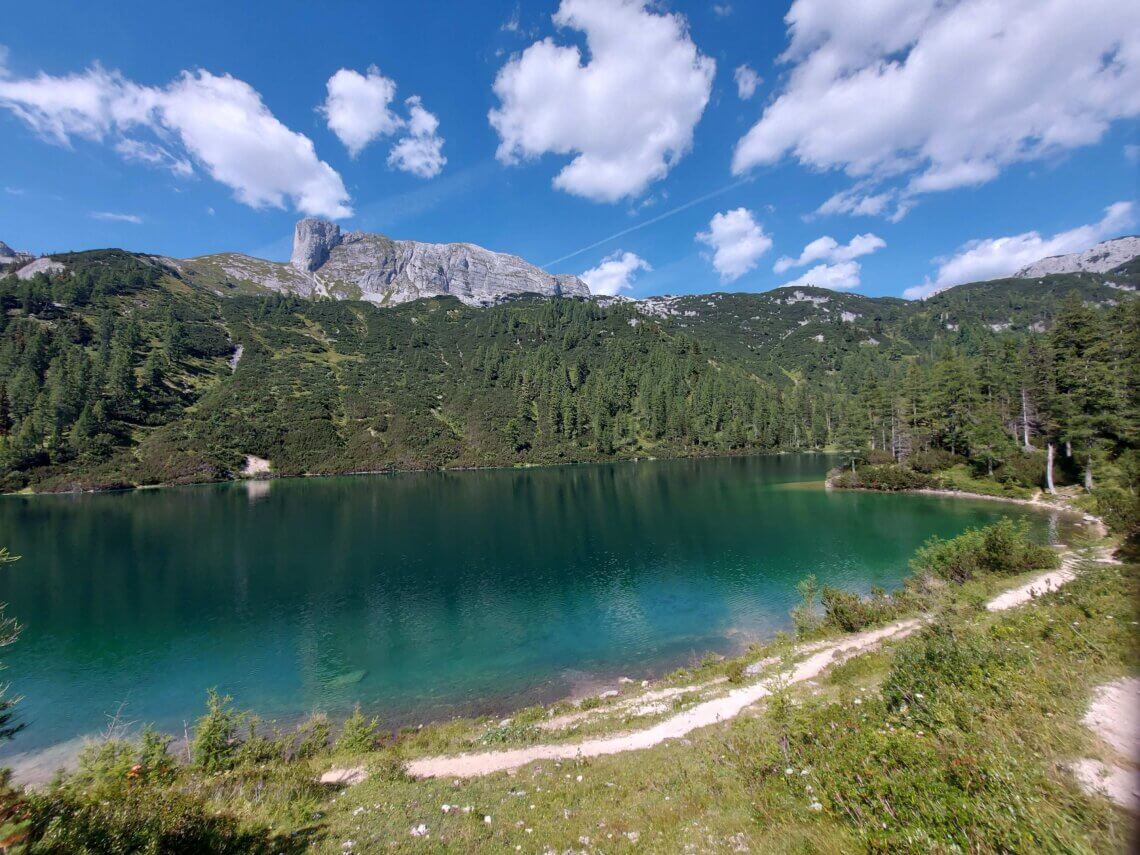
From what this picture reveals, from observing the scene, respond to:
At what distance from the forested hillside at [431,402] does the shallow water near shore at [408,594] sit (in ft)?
54.8

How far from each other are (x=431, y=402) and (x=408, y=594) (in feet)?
455

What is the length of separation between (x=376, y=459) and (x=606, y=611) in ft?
391

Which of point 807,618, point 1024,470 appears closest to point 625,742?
point 807,618

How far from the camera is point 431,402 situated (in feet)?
550

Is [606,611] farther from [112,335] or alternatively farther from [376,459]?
[112,335]

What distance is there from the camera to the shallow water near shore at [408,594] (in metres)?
23.4

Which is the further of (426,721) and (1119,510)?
(1119,510)

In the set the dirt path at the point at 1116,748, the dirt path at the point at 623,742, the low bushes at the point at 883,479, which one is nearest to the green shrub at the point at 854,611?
the dirt path at the point at 623,742

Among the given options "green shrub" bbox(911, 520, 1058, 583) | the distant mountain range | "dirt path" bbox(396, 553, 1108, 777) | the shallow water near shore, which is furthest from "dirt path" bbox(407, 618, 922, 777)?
the distant mountain range

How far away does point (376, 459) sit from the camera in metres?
135

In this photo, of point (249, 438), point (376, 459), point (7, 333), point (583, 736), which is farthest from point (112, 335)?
point (583, 736)

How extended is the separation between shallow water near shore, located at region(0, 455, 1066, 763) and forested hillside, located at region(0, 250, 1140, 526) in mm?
16717

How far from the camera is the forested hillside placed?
56.9 meters

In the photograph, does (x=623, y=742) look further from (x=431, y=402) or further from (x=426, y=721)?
(x=431, y=402)
